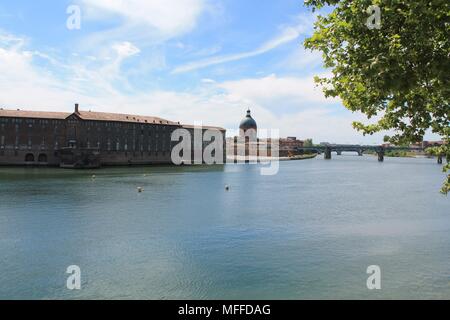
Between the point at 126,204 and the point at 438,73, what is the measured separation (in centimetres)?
4023

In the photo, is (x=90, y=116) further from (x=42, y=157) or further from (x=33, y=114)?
(x=42, y=157)

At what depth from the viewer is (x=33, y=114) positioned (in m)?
118

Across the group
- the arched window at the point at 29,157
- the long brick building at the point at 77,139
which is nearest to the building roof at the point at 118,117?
the long brick building at the point at 77,139

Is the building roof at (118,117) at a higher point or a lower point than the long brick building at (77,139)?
higher

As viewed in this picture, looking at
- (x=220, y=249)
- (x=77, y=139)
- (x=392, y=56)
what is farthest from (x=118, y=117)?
(x=392, y=56)

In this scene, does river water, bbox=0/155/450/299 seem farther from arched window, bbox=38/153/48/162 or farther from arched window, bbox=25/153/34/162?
arched window, bbox=38/153/48/162

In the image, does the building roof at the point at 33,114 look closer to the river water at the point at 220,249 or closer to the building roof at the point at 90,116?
the building roof at the point at 90,116

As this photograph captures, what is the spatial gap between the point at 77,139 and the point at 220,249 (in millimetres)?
107343

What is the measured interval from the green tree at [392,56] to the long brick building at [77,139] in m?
112

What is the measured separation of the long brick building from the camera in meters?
112

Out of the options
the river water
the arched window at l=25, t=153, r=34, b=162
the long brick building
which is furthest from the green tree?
the arched window at l=25, t=153, r=34, b=162

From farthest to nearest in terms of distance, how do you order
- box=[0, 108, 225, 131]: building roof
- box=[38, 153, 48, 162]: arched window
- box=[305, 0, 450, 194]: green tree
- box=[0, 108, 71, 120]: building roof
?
box=[38, 153, 48, 162]: arched window → box=[0, 108, 225, 131]: building roof → box=[0, 108, 71, 120]: building roof → box=[305, 0, 450, 194]: green tree

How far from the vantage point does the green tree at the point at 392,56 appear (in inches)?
389
